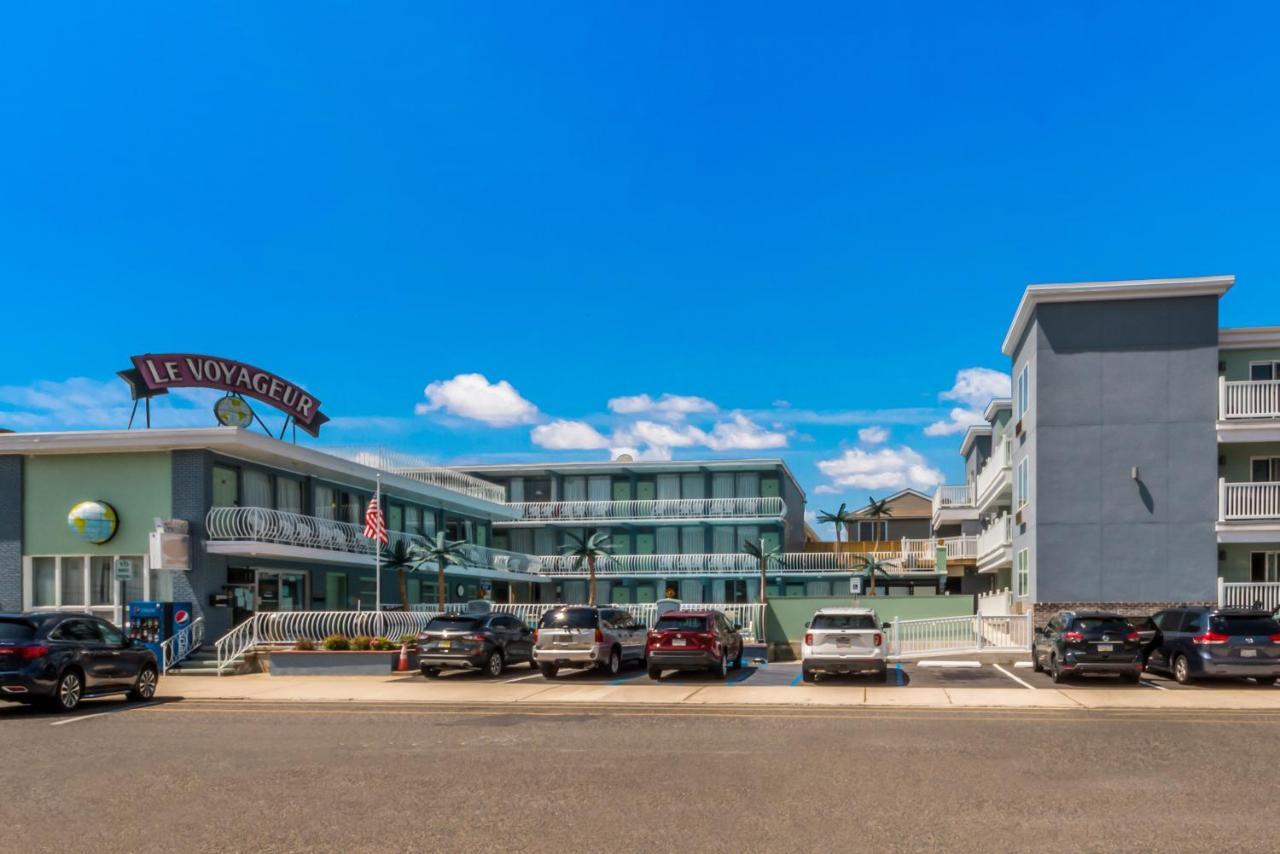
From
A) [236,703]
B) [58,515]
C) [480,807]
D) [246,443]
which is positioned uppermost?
[246,443]

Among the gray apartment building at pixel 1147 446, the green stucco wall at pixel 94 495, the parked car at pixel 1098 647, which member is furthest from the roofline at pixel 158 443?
the gray apartment building at pixel 1147 446

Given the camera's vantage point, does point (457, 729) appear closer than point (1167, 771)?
No

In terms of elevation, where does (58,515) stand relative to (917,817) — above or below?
above

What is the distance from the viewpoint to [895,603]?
3509 centimetres

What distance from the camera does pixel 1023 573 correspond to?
1312 inches

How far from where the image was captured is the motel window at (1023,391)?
3243 cm

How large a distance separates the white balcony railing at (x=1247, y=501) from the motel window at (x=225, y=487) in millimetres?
26813

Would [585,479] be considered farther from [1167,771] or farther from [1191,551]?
[1167,771]

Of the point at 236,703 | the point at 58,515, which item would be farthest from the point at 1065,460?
the point at 58,515

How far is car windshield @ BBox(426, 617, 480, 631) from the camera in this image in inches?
990

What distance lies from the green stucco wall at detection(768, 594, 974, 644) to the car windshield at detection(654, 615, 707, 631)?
1082 centimetres

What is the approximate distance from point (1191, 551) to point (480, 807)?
25.6m

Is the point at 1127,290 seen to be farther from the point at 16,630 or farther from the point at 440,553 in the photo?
the point at 16,630

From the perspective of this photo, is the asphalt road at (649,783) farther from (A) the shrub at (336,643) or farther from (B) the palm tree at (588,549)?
(B) the palm tree at (588,549)
